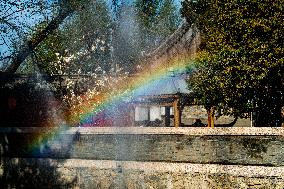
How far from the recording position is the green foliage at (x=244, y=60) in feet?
30.1

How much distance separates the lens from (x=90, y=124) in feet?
41.6

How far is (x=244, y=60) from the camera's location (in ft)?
30.9

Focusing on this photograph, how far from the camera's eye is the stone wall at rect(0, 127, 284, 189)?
767cm

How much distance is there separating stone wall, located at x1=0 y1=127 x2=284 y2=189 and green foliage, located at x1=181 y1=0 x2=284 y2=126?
224cm

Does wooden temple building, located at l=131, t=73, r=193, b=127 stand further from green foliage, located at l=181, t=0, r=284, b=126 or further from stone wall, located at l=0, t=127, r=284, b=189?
stone wall, located at l=0, t=127, r=284, b=189

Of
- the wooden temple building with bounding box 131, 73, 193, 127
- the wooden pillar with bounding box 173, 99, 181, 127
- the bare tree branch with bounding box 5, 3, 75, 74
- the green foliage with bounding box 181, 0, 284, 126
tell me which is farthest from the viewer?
the bare tree branch with bounding box 5, 3, 75, 74

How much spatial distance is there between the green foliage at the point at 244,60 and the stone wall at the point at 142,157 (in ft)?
7.35

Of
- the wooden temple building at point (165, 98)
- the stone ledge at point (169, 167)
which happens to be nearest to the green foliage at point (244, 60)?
the wooden temple building at point (165, 98)

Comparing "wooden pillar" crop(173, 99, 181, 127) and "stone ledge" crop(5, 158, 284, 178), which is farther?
"wooden pillar" crop(173, 99, 181, 127)

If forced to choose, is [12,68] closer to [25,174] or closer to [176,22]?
[25,174]

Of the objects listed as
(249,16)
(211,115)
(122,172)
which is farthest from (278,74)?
(122,172)

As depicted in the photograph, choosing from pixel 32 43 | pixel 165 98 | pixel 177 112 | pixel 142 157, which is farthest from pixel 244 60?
pixel 32 43

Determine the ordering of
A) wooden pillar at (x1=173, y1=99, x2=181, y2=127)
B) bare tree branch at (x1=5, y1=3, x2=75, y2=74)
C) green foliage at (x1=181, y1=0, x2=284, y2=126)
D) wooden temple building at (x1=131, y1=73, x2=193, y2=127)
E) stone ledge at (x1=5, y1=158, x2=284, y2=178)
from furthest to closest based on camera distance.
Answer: bare tree branch at (x1=5, y1=3, x2=75, y2=74)
wooden temple building at (x1=131, y1=73, x2=193, y2=127)
wooden pillar at (x1=173, y1=99, x2=181, y2=127)
green foliage at (x1=181, y1=0, x2=284, y2=126)
stone ledge at (x1=5, y1=158, x2=284, y2=178)

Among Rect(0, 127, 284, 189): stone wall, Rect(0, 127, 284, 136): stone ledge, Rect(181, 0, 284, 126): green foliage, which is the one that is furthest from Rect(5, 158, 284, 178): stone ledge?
Rect(181, 0, 284, 126): green foliage
